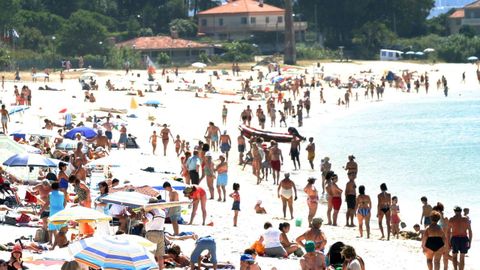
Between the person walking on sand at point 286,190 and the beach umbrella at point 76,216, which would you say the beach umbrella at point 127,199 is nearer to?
the beach umbrella at point 76,216

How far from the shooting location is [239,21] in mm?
90062

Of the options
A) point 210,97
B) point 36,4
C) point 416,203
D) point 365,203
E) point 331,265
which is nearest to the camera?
point 331,265

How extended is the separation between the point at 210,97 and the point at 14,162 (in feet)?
107

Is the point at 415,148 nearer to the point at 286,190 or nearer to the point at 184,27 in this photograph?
the point at 286,190

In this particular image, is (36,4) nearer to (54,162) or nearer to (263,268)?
(54,162)

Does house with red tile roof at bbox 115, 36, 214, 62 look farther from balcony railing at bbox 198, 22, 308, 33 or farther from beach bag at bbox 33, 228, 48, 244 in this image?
beach bag at bbox 33, 228, 48, 244

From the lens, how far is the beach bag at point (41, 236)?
15.6m

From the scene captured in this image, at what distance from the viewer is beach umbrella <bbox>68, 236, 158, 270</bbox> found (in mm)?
11680

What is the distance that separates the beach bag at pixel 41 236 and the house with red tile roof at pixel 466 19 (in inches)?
3428

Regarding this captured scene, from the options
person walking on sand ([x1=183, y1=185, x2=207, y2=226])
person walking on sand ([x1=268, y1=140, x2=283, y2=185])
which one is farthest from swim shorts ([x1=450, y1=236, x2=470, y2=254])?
person walking on sand ([x1=268, y1=140, x2=283, y2=185])

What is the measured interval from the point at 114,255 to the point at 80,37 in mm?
64202

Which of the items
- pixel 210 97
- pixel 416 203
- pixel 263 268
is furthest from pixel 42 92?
pixel 263 268

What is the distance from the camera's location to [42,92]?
4831 centimetres

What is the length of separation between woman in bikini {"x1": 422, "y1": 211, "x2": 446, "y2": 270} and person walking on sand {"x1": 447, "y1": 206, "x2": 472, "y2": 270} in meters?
0.40
